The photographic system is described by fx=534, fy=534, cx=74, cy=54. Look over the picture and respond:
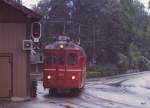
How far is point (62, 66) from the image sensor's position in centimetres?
2811

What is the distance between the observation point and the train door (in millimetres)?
27891

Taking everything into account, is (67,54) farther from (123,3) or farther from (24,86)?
(123,3)

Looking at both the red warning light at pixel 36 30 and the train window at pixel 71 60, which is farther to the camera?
the train window at pixel 71 60

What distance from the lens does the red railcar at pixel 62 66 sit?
2792 cm

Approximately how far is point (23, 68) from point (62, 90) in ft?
19.2

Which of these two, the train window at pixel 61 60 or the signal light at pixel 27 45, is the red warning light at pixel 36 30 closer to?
the signal light at pixel 27 45

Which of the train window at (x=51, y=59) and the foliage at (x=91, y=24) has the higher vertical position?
the foliage at (x=91, y=24)

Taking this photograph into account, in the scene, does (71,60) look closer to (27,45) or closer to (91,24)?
(27,45)

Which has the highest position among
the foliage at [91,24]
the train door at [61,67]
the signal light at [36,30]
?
the foliage at [91,24]

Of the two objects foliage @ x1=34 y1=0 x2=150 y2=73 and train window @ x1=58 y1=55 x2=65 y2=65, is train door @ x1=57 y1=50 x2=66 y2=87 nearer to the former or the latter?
train window @ x1=58 y1=55 x2=65 y2=65

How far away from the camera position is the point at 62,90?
96.7 feet

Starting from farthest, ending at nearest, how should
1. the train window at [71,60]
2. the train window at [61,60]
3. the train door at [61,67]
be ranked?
the train window at [71,60] < the train window at [61,60] < the train door at [61,67]

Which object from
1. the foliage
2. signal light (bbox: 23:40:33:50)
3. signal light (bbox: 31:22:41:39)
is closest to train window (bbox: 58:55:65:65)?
signal light (bbox: 23:40:33:50)

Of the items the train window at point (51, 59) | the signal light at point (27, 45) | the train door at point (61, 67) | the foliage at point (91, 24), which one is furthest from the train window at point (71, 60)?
the foliage at point (91, 24)
